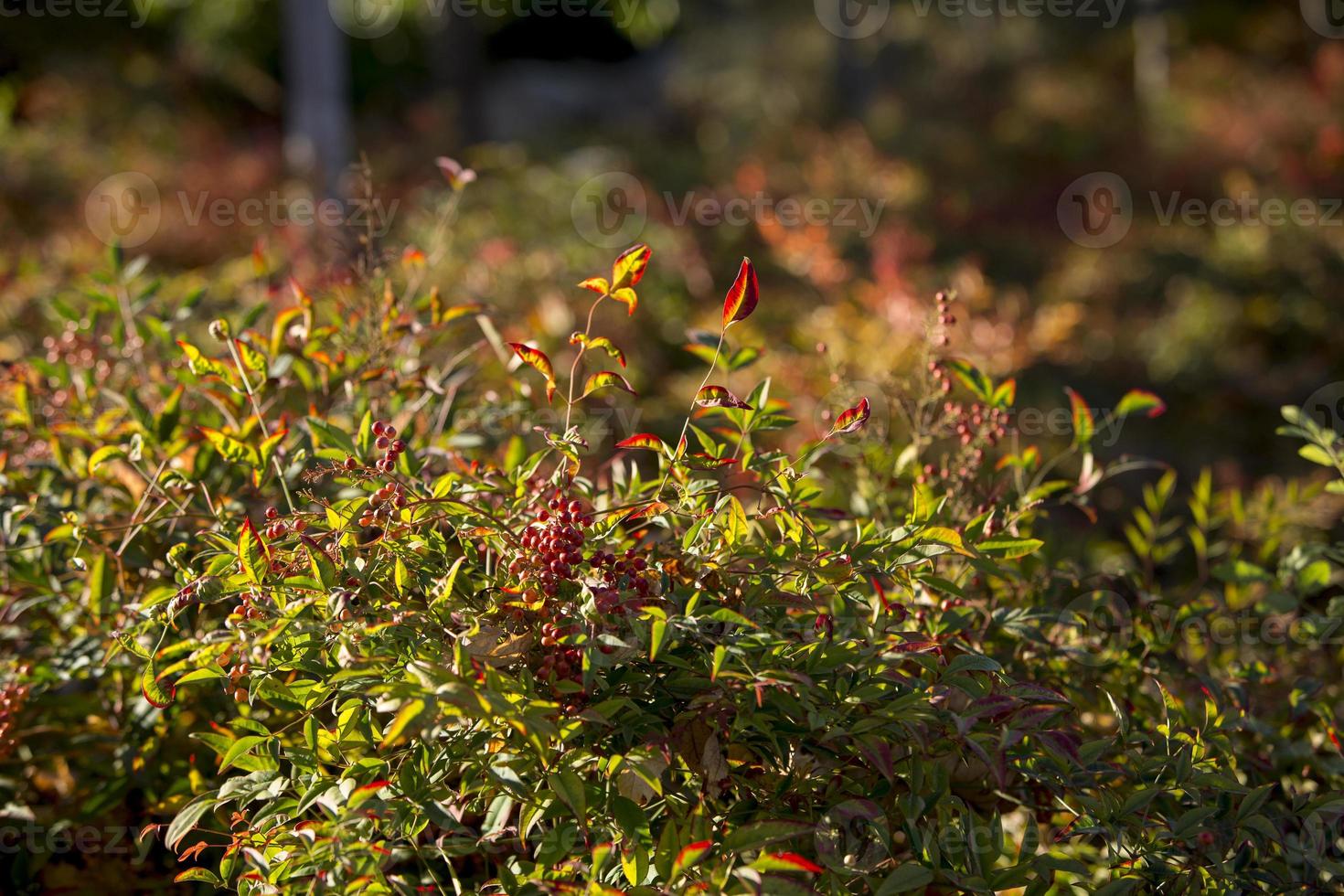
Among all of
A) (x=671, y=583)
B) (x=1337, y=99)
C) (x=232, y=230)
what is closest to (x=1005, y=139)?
(x=1337, y=99)

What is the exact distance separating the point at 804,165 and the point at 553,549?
8.92m

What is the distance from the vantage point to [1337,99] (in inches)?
483

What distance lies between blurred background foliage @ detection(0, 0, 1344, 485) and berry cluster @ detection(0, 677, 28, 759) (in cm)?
106

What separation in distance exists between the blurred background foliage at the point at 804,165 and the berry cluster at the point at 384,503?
0.98m

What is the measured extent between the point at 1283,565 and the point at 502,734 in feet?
5.09

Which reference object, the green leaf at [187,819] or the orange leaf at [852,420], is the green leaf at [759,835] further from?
the green leaf at [187,819]

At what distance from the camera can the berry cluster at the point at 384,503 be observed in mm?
1469

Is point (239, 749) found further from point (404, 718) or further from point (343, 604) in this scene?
point (404, 718)

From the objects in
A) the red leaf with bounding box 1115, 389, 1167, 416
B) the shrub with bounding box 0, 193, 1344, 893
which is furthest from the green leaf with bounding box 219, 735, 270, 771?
the red leaf with bounding box 1115, 389, 1167, 416

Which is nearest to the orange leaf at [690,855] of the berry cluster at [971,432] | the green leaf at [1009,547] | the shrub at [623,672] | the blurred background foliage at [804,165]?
the shrub at [623,672]

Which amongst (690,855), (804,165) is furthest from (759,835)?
(804,165)

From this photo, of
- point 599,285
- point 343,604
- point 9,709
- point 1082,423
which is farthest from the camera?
point 1082,423

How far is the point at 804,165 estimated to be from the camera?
9867 millimetres

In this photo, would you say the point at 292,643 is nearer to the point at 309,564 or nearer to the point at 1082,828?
the point at 309,564
